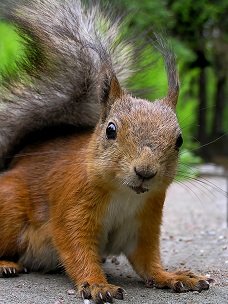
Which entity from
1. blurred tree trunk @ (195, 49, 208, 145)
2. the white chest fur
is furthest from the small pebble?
blurred tree trunk @ (195, 49, 208, 145)

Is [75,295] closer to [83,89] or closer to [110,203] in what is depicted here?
[110,203]

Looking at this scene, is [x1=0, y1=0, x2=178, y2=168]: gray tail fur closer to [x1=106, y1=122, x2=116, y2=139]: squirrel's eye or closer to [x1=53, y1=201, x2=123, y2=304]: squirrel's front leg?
[x1=106, y1=122, x2=116, y2=139]: squirrel's eye

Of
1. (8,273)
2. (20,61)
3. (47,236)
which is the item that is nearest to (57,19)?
(20,61)

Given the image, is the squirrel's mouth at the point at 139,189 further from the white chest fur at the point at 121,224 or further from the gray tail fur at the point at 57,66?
the gray tail fur at the point at 57,66

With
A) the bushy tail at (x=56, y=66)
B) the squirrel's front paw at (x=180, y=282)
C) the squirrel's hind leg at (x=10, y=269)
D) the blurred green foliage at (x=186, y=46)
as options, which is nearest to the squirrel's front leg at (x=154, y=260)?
the squirrel's front paw at (x=180, y=282)

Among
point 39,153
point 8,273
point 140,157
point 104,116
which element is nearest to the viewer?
point 140,157
